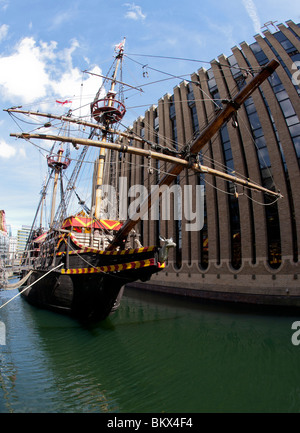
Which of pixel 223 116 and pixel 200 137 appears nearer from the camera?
pixel 223 116

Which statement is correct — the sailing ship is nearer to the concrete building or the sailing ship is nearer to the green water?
the green water

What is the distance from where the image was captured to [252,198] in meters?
21.6

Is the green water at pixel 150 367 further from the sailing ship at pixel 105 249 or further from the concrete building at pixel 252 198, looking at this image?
the concrete building at pixel 252 198

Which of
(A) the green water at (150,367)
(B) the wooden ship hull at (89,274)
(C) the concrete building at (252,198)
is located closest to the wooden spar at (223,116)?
(B) the wooden ship hull at (89,274)

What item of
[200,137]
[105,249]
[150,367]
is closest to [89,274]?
[105,249]

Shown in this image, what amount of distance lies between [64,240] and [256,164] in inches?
665

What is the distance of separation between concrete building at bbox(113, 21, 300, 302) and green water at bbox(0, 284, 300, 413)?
5.62 m

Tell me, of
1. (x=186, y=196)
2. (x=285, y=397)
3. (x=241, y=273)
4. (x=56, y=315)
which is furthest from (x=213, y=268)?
(x=285, y=397)

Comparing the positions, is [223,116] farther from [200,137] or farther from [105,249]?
[105,249]

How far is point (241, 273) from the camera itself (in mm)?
20219

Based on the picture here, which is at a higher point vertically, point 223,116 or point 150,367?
point 223,116

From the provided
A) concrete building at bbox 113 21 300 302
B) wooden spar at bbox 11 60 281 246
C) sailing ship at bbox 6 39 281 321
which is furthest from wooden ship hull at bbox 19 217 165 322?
concrete building at bbox 113 21 300 302

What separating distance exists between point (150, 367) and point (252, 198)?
17.7 metres

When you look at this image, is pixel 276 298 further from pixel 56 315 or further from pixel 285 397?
pixel 56 315
